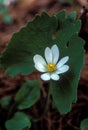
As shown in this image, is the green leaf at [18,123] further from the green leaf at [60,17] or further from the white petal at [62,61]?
the green leaf at [60,17]

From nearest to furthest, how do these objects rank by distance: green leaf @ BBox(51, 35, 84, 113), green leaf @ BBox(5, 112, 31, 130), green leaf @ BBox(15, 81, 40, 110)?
green leaf @ BBox(51, 35, 84, 113)
green leaf @ BBox(5, 112, 31, 130)
green leaf @ BBox(15, 81, 40, 110)

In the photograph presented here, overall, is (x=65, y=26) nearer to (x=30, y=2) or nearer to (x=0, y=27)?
(x=0, y=27)

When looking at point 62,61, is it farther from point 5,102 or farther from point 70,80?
point 5,102

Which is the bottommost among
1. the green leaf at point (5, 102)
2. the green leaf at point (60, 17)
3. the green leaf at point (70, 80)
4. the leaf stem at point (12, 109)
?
the leaf stem at point (12, 109)

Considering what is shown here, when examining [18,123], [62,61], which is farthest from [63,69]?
[18,123]

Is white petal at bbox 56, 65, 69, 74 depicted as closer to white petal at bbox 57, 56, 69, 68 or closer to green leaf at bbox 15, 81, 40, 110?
white petal at bbox 57, 56, 69, 68

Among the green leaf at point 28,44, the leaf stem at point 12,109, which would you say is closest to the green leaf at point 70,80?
the green leaf at point 28,44

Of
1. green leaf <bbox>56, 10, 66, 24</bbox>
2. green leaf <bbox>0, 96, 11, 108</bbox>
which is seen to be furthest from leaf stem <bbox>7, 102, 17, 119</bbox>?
green leaf <bbox>56, 10, 66, 24</bbox>
